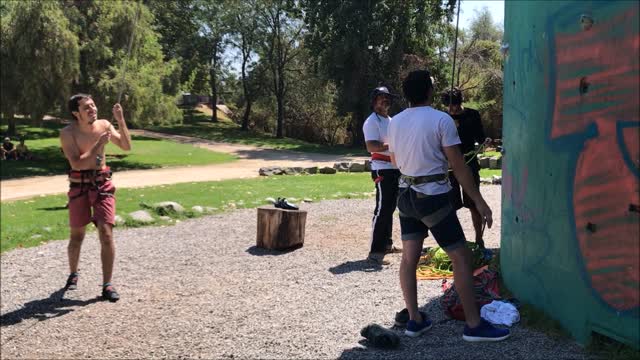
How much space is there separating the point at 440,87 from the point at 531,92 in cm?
2801

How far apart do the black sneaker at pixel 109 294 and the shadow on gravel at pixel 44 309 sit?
92 mm

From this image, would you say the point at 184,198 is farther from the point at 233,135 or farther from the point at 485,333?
the point at 233,135

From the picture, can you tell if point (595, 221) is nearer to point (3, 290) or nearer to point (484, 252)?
point (484, 252)

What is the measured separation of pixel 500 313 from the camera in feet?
14.9

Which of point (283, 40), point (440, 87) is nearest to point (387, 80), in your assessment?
point (440, 87)

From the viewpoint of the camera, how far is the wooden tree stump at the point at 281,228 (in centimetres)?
791

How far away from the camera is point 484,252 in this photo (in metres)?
6.19

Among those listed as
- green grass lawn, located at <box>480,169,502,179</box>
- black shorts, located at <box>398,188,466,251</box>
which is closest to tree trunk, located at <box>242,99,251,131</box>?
green grass lawn, located at <box>480,169,502,179</box>

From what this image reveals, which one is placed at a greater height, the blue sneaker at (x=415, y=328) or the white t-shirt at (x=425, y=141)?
the white t-shirt at (x=425, y=141)

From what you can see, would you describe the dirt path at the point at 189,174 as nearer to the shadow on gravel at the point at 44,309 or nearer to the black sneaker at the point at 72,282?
the black sneaker at the point at 72,282

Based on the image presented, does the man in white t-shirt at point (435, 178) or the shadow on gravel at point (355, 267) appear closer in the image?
the man in white t-shirt at point (435, 178)

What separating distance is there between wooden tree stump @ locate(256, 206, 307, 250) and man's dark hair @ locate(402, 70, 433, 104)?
3997 mm

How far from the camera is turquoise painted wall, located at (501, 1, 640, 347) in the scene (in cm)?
360

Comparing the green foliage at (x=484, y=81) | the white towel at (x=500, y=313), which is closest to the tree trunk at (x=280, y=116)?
the green foliage at (x=484, y=81)
